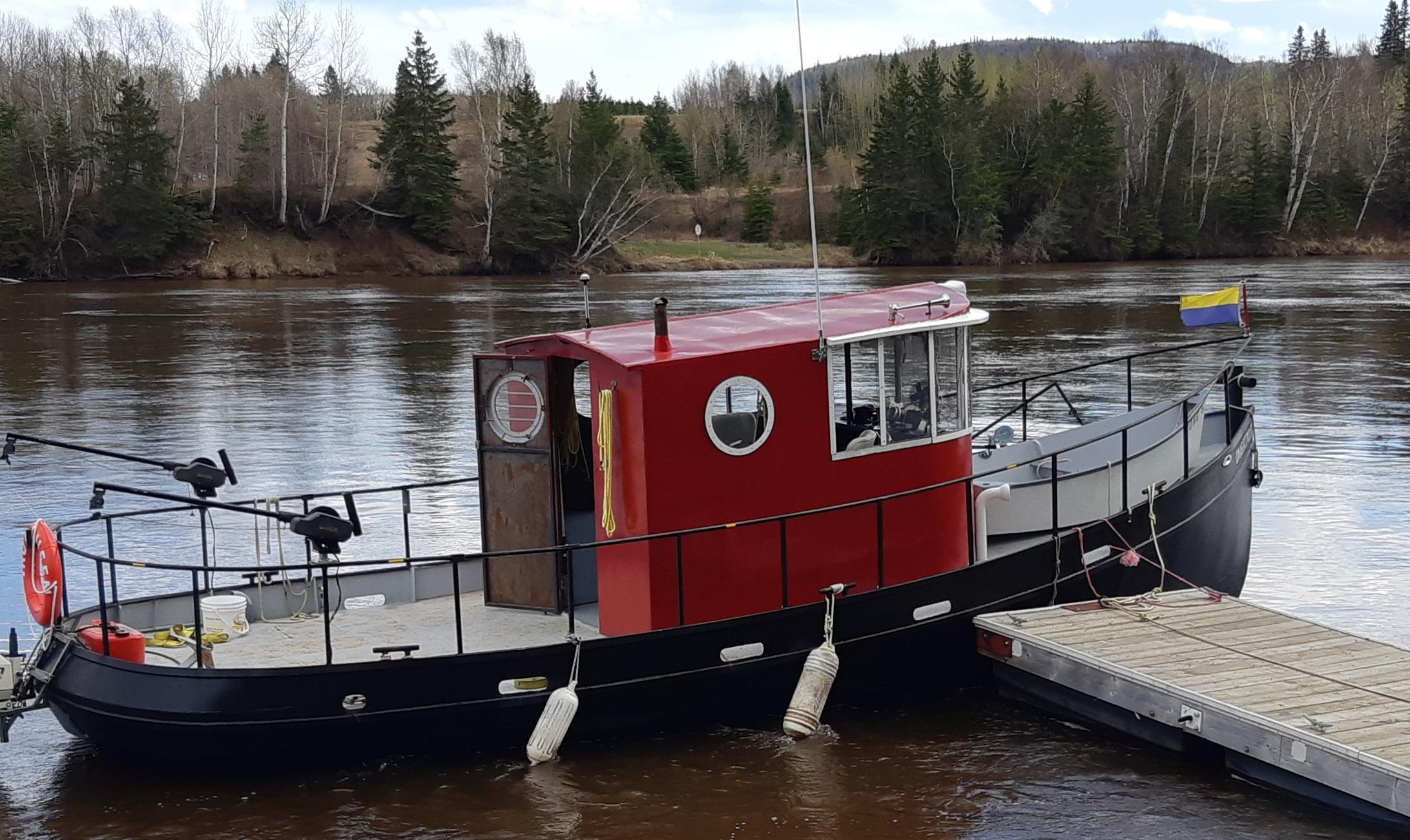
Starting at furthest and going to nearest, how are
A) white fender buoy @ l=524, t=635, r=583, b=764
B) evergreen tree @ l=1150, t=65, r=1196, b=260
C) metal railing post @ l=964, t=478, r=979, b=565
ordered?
evergreen tree @ l=1150, t=65, r=1196, b=260, metal railing post @ l=964, t=478, r=979, b=565, white fender buoy @ l=524, t=635, r=583, b=764

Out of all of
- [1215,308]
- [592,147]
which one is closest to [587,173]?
[592,147]

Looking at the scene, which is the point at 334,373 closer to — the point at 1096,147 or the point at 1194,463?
the point at 1194,463

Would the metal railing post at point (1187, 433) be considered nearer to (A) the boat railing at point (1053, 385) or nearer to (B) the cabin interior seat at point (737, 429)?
(A) the boat railing at point (1053, 385)

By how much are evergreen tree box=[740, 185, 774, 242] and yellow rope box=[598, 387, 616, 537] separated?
80.5 m

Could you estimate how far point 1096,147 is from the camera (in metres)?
81.6

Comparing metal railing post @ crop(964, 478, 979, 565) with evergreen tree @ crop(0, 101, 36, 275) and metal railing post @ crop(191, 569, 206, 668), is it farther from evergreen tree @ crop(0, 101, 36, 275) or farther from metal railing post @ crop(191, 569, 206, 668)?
evergreen tree @ crop(0, 101, 36, 275)

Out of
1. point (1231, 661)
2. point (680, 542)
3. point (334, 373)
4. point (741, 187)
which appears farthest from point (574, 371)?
point (741, 187)

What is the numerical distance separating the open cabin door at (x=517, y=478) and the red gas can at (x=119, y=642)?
246cm

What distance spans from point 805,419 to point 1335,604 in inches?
245

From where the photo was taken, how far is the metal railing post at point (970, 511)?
10523 mm

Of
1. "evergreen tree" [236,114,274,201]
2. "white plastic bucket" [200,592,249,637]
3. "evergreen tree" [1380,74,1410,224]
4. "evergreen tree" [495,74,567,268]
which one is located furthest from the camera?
"evergreen tree" [1380,74,1410,224]

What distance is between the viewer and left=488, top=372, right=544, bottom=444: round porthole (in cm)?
1010

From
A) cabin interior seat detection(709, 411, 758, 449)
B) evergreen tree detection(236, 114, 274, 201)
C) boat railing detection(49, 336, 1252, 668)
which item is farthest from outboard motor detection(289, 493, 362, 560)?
evergreen tree detection(236, 114, 274, 201)

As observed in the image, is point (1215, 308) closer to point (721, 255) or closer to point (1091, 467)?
point (1091, 467)
